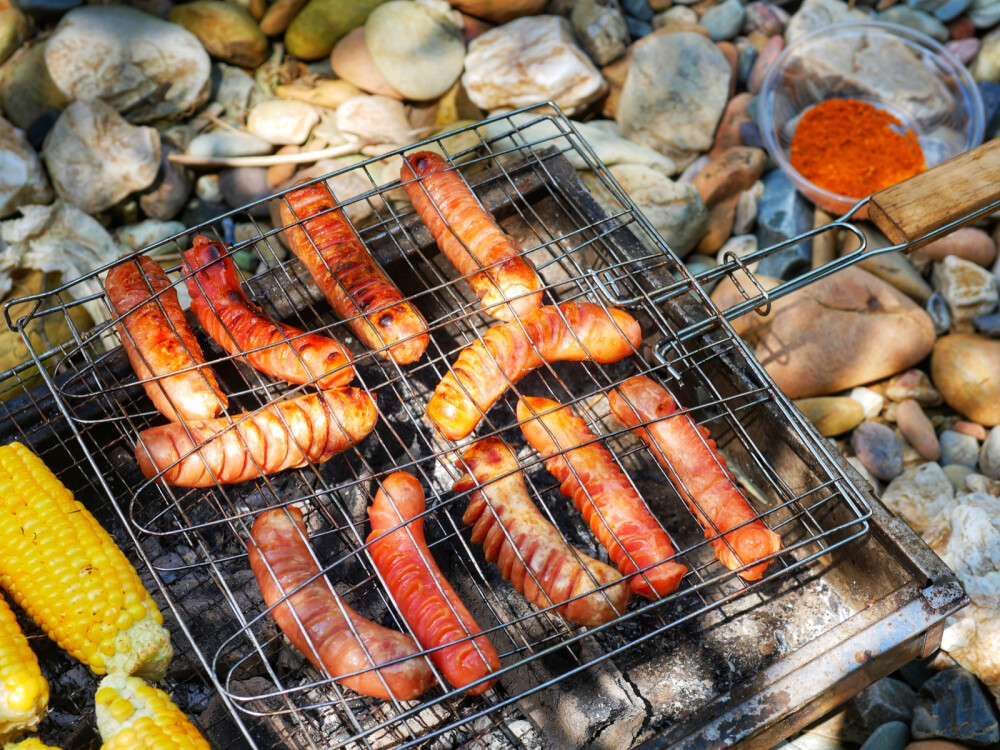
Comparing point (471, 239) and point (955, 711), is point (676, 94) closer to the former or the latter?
point (471, 239)

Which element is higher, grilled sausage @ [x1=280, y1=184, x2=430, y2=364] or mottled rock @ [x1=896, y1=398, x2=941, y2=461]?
grilled sausage @ [x1=280, y1=184, x2=430, y2=364]

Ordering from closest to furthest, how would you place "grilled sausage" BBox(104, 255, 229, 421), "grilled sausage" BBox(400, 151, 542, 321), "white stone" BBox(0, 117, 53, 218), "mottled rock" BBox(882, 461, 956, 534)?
"grilled sausage" BBox(104, 255, 229, 421) → "grilled sausage" BBox(400, 151, 542, 321) → "mottled rock" BBox(882, 461, 956, 534) → "white stone" BBox(0, 117, 53, 218)

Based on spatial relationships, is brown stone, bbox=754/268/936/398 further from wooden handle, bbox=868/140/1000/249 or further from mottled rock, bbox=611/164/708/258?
wooden handle, bbox=868/140/1000/249

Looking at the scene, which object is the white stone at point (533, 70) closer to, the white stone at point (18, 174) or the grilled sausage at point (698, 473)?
the white stone at point (18, 174)

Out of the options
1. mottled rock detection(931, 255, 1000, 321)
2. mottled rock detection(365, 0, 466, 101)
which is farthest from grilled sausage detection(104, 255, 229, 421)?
mottled rock detection(931, 255, 1000, 321)

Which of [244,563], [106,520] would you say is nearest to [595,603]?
[244,563]

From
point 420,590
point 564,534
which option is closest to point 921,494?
point 564,534
